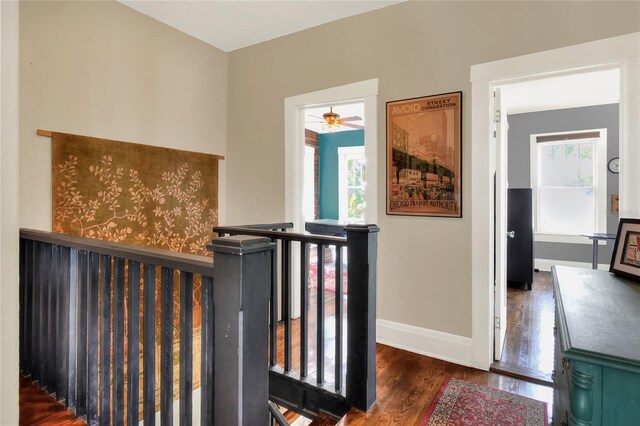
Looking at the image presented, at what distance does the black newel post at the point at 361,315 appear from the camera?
186cm

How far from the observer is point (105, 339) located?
5.15 feet

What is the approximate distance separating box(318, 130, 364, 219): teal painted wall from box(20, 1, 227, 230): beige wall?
12.9 feet

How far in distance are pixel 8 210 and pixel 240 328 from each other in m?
0.70

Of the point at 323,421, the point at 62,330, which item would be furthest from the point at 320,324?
the point at 62,330

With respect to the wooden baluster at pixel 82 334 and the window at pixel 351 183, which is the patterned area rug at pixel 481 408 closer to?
the wooden baluster at pixel 82 334

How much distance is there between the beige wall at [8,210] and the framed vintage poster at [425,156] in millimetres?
2533

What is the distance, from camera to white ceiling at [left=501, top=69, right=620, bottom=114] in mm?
4121

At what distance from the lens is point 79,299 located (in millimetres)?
1654

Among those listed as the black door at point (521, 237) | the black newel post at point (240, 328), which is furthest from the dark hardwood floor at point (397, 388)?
the black door at point (521, 237)

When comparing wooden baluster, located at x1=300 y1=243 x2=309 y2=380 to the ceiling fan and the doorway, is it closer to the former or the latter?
the doorway

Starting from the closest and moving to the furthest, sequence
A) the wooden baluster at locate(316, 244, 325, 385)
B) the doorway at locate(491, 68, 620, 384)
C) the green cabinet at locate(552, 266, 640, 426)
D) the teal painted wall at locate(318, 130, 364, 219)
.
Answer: the green cabinet at locate(552, 266, 640, 426)
the wooden baluster at locate(316, 244, 325, 385)
the doorway at locate(491, 68, 620, 384)
the teal painted wall at locate(318, 130, 364, 219)

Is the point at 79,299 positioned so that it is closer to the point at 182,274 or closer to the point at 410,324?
the point at 182,274

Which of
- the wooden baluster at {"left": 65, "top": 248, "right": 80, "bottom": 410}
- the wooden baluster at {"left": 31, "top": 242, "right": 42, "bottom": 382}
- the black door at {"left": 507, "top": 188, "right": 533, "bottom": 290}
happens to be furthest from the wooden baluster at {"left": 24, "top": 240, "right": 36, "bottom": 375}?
the black door at {"left": 507, "top": 188, "right": 533, "bottom": 290}

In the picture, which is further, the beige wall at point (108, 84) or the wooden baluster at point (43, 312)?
the beige wall at point (108, 84)
